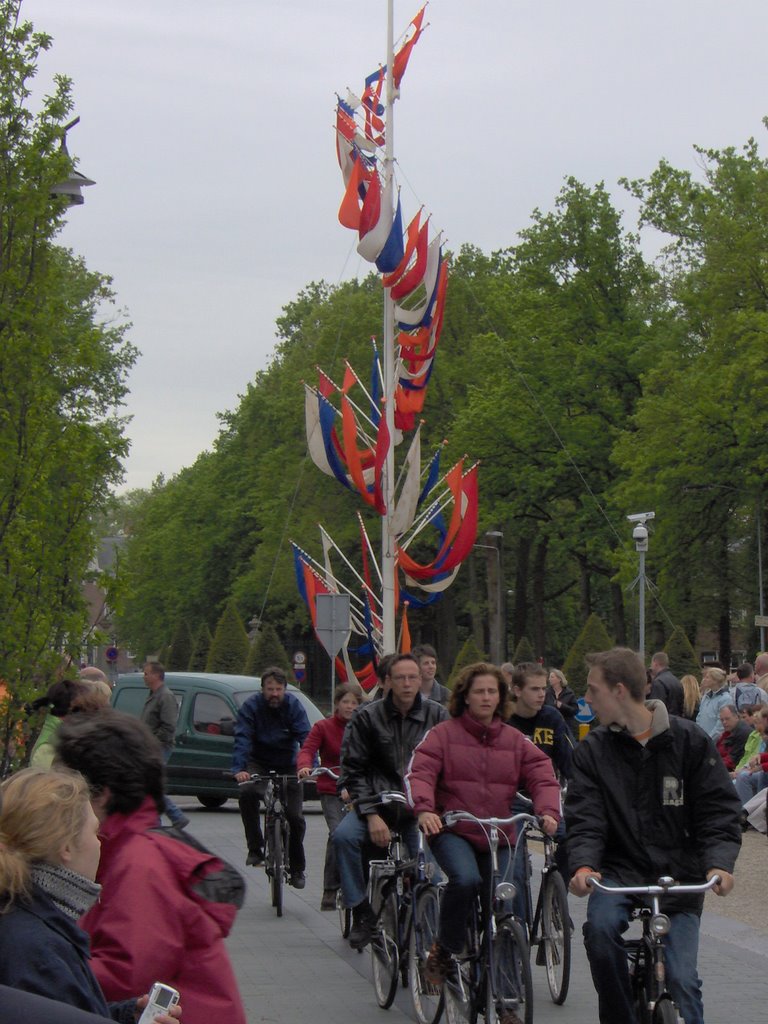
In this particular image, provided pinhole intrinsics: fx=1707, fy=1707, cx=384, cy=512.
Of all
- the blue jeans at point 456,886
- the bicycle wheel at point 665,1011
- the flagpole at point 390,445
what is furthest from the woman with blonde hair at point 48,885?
the flagpole at point 390,445

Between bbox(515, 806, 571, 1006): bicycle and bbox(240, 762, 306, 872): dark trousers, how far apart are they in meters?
3.27

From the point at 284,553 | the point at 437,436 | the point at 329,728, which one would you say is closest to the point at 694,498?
the point at 437,436

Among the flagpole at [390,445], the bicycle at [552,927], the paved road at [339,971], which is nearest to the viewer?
the paved road at [339,971]

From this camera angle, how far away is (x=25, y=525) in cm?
984

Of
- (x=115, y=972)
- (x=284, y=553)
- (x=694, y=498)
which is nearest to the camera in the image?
(x=115, y=972)

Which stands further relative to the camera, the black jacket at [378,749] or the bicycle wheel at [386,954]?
the black jacket at [378,749]

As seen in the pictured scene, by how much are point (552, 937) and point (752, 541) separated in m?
39.2

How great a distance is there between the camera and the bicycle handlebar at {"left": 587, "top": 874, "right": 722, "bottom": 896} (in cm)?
546

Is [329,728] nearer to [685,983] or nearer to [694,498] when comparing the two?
[685,983]

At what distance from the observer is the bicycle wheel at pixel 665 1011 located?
17.9 ft

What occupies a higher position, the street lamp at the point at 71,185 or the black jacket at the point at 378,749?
the street lamp at the point at 71,185

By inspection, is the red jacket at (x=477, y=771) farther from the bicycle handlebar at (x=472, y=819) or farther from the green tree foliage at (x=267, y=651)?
the green tree foliage at (x=267, y=651)

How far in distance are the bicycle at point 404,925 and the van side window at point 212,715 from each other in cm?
1203

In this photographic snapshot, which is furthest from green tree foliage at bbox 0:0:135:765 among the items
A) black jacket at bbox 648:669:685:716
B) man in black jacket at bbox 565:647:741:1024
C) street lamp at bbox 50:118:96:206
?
black jacket at bbox 648:669:685:716
